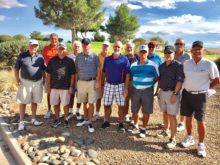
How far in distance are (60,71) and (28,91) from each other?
1.04m

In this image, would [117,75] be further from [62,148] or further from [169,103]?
[62,148]

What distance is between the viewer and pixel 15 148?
147 inches

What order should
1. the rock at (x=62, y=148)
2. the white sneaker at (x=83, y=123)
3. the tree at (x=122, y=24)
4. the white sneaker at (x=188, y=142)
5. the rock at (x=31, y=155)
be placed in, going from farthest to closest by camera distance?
the tree at (x=122, y=24), the white sneaker at (x=83, y=123), the white sneaker at (x=188, y=142), the rock at (x=62, y=148), the rock at (x=31, y=155)

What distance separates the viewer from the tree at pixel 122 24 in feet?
135

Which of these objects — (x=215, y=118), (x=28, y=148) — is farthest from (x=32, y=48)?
(x=215, y=118)

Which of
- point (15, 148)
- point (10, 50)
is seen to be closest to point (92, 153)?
point (15, 148)

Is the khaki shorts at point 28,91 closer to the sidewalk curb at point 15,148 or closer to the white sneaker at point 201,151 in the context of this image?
the sidewalk curb at point 15,148

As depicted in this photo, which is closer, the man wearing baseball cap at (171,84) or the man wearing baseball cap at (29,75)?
the man wearing baseball cap at (171,84)

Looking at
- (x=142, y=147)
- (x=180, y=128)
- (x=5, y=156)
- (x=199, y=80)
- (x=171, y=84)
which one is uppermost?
(x=199, y=80)

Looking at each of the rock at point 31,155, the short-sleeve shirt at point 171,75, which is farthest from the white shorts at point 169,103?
the rock at point 31,155

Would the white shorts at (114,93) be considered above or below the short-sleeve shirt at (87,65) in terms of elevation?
below

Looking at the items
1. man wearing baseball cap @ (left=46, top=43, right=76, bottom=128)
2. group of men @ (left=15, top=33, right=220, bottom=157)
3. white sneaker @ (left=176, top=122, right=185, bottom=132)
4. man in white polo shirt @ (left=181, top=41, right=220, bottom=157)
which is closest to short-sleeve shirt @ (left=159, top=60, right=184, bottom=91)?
group of men @ (left=15, top=33, right=220, bottom=157)

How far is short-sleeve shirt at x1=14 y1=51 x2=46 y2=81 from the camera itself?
4.30 m

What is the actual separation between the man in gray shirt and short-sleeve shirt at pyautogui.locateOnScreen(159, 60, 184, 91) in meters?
1.58
